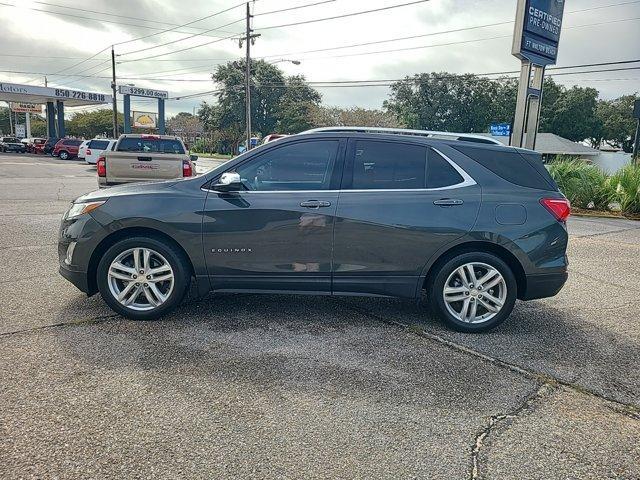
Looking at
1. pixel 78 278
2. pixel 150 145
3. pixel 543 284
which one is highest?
pixel 150 145

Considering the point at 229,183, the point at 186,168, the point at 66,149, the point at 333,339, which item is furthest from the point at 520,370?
the point at 66,149

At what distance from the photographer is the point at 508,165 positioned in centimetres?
450

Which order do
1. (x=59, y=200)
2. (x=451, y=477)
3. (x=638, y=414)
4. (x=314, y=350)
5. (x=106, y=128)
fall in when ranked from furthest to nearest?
1. (x=106, y=128)
2. (x=59, y=200)
3. (x=314, y=350)
4. (x=638, y=414)
5. (x=451, y=477)

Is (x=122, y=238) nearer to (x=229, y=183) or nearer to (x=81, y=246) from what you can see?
(x=81, y=246)

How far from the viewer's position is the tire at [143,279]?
14.3 feet

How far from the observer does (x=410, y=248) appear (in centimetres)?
433

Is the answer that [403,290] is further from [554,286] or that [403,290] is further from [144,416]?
[144,416]

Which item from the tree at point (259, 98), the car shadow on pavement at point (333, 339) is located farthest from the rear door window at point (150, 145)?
the tree at point (259, 98)

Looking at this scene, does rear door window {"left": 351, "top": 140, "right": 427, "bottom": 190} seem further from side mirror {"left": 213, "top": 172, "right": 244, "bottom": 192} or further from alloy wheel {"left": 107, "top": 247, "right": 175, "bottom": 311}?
alloy wheel {"left": 107, "top": 247, "right": 175, "bottom": 311}

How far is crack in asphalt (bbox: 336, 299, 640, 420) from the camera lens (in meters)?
3.23

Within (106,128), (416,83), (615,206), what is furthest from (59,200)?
(106,128)

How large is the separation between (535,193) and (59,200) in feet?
40.5

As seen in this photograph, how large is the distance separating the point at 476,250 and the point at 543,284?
0.66 meters

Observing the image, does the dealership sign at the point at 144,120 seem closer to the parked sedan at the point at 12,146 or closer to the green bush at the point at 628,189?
the parked sedan at the point at 12,146
